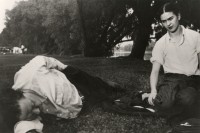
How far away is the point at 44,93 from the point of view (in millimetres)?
2186

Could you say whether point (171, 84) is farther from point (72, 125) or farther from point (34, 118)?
point (34, 118)

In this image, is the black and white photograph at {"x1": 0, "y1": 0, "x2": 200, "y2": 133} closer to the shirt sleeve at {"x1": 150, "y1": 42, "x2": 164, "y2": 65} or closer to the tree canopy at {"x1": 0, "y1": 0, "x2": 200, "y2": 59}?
the shirt sleeve at {"x1": 150, "y1": 42, "x2": 164, "y2": 65}

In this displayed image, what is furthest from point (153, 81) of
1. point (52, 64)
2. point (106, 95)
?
point (52, 64)

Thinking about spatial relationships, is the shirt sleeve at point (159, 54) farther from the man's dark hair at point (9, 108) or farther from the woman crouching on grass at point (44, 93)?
the man's dark hair at point (9, 108)

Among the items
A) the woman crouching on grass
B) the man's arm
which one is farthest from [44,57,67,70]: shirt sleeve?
the man's arm

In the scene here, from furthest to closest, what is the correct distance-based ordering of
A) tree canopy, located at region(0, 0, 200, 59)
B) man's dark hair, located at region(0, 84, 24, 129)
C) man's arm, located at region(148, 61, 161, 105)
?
1. tree canopy, located at region(0, 0, 200, 59)
2. man's arm, located at region(148, 61, 161, 105)
3. man's dark hair, located at region(0, 84, 24, 129)

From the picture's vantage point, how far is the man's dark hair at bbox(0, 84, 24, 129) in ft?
5.88

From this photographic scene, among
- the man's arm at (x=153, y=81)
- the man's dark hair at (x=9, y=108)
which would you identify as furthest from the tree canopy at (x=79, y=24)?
the man's arm at (x=153, y=81)

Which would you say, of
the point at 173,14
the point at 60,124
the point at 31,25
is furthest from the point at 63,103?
the point at 31,25

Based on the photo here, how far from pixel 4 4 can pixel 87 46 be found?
137 inches

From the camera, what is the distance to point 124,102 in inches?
98.3

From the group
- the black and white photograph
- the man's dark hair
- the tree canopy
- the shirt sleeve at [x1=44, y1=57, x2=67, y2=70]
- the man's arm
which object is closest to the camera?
the man's dark hair

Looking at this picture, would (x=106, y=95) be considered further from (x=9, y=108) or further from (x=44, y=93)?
(x=9, y=108)

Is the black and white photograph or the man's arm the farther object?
the man's arm
